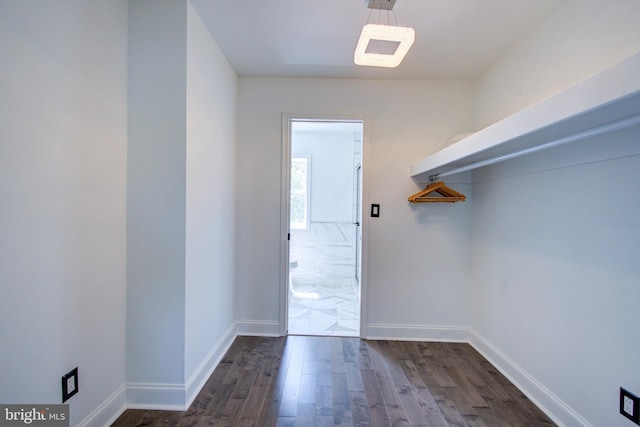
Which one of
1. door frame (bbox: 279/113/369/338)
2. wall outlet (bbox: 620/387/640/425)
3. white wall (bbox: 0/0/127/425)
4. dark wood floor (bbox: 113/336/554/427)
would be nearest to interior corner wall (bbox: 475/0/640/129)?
door frame (bbox: 279/113/369/338)

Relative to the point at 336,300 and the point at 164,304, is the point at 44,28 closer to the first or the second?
the point at 164,304

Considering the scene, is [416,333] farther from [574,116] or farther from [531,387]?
[574,116]

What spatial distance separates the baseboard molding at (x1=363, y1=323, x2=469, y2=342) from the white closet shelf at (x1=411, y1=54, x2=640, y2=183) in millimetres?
1735

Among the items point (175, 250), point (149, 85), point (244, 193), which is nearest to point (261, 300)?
point (244, 193)

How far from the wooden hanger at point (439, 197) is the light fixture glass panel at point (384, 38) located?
1323 millimetres

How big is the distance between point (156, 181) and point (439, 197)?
227cm

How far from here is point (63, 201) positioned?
127 cm

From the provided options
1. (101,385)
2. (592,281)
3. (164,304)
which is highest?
(592,281)

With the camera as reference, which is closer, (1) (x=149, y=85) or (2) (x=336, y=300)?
(1) (x=149, y=85)

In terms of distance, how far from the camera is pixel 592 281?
148cm

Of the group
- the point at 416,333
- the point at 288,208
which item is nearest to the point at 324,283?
the point at 416,333

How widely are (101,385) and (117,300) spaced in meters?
0.44

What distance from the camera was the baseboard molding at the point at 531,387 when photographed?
1.59 metres
